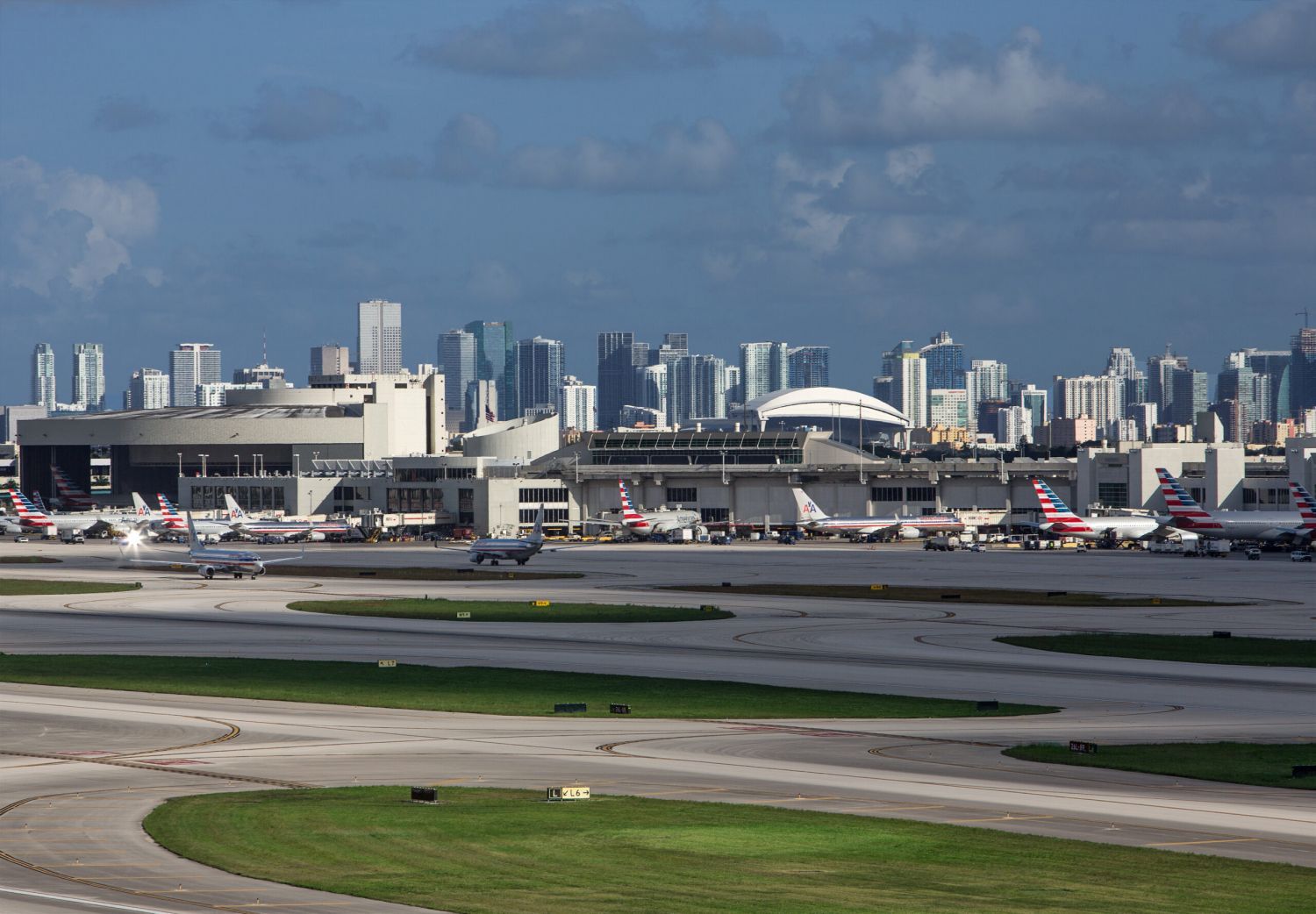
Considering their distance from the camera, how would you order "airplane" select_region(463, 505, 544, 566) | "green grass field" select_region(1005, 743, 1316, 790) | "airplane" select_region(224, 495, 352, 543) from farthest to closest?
"airplane" select_region(224, 495, 352, 543)
"airplane" select_region(463, 505, 544, 566)
"green grass field" select_region(1005, 743, 1316, 790)

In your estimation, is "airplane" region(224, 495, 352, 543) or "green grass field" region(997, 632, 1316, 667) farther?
"airplane" region(224, 495, 352, 543)

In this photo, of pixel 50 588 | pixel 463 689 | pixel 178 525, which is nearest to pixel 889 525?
pixel 178 525

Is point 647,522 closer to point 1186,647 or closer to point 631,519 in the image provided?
Result: point 631,519

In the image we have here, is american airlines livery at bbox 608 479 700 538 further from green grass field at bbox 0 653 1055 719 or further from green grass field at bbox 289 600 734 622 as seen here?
green grass field at bbox 0 653 1055 719

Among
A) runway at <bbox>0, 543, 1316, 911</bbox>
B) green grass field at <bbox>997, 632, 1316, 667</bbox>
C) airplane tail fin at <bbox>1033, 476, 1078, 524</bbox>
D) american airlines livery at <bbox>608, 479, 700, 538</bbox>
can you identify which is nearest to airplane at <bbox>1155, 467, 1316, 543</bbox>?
airplane tail fin at <bbox>1033, 476, 1078, 524</bbox>

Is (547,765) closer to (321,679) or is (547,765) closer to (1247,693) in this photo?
(321,679)

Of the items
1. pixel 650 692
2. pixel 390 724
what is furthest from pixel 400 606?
pixel 390 724
